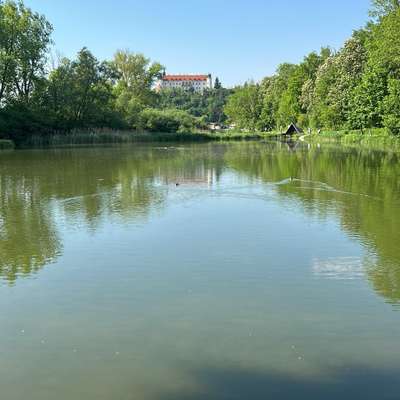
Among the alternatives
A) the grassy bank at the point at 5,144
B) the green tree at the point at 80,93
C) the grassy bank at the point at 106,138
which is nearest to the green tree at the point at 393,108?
the grassy bank at the point at 106,138

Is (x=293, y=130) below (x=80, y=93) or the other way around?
below

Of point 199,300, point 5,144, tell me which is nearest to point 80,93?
point 5,144

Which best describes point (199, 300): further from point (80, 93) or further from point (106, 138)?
A: point (80, 93)

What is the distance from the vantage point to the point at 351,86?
65.3m

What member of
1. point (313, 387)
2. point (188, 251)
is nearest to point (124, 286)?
point (188, 251)

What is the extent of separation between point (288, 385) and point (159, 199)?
11630 mm

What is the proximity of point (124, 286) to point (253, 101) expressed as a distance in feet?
410

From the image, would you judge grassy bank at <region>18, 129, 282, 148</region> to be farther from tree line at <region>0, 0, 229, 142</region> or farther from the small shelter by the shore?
the small shelter by the shore

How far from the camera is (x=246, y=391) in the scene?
4.50 m

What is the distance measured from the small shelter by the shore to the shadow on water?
89423 mm

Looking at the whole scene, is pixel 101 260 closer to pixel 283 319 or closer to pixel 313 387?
pixel 283 319

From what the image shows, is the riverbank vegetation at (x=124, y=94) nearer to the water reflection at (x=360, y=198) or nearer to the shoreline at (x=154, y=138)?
the shoreline at (x=154, y=138)

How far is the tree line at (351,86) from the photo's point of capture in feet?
155

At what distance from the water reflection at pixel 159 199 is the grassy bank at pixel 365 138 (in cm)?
1988
